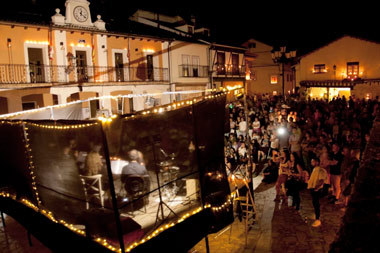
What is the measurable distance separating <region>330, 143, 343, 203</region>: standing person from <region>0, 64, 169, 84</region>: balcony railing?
15.4 metres

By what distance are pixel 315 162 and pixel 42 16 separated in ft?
59.9

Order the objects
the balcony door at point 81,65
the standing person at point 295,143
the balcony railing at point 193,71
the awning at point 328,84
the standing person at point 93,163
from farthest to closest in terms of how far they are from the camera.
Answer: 1. the awning at point 328,84
2. the balcony railing at point 193,71
3. the balcony door at point 81,65
4. the standing person at point 295,143
5. the standing person at point 93,163

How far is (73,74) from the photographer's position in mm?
18375

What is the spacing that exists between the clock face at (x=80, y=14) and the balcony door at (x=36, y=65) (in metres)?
3.14

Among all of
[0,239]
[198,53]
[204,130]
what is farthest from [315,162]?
[198,53]

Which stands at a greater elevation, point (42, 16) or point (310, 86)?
point (42, 16)

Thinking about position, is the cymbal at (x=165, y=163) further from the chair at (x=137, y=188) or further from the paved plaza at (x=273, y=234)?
the paved plaza at (x=273, y=234)

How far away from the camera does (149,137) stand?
4.48m

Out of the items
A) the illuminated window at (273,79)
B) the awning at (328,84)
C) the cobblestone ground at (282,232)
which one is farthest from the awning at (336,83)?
the cobblestone ground at (282,232)

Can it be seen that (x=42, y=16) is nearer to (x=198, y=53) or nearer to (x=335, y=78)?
(x=198, y=53)

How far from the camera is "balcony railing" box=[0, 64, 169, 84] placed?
16.1 m

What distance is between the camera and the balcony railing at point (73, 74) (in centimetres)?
1606

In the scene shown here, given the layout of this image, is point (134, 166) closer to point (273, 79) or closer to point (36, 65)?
point (36, 65)

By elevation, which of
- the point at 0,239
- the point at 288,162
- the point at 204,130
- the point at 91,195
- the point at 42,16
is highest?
the point at 42,16
